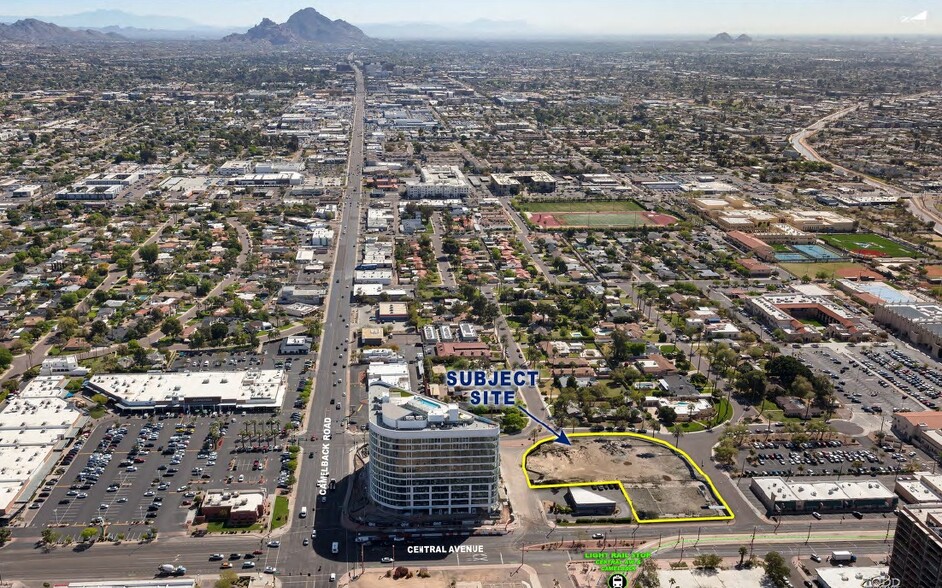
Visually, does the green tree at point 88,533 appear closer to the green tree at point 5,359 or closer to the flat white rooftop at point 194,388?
the flat white rooftop at point 194,388

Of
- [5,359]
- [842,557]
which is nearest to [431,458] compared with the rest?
[842,557]

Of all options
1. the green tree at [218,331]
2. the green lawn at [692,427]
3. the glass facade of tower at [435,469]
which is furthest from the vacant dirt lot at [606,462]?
the green tree at [218,331]

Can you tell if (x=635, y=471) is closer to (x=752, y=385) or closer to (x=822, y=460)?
(x=822, y=460)

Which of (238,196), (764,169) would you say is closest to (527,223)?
(238,196)

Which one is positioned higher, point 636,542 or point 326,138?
point 326,138

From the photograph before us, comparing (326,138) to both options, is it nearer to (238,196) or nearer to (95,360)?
(238,196)

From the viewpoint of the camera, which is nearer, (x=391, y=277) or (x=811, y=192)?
(x=391, y=277)
